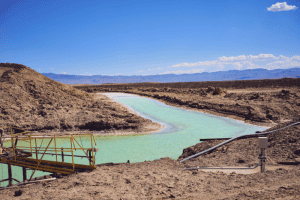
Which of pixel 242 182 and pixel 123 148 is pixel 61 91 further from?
pixel 242 182

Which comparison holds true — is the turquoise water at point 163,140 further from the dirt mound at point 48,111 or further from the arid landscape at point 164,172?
the dirt mound at point 48,111

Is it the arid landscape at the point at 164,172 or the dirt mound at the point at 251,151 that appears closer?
the arid landscape at the point at 164,172

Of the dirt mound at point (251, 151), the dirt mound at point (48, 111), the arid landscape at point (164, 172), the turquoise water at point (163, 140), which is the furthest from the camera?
the dirt mound at point (48, 111)

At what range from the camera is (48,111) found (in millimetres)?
20125

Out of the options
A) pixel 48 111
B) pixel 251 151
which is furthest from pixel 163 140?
pixel 48 111

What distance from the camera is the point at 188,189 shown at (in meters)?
6.41

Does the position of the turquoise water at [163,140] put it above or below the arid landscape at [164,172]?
below

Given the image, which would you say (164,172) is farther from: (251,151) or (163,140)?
(163,140)

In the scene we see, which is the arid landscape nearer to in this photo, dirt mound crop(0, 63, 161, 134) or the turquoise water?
→ dirt mound crop(0, 63, 161, 134)

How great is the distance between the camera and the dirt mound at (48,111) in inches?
754

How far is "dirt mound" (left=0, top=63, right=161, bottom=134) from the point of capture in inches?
754

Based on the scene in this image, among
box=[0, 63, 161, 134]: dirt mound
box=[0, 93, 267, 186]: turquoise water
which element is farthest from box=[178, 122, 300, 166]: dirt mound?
box=[0, 63, 161, 134]: dirt mound

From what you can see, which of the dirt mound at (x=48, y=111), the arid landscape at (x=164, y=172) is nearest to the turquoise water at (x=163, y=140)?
the arid landscape at (x=164, y=172)

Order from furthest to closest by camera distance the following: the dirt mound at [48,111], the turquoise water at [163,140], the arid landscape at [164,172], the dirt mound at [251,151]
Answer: the dirt mound at [48,111] → the turquoise water at [163,140] → the dirt mound at [251,151] → the arid landscape at [164,172]
